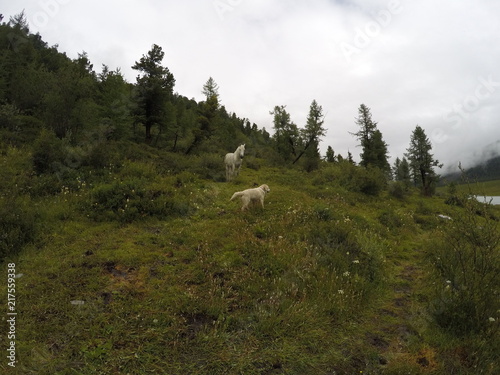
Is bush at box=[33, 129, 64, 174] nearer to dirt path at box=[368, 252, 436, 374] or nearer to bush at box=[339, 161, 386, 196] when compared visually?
dirt path at box=[368, 252, 436, 374]

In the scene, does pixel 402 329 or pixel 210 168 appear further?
pixel 210 168

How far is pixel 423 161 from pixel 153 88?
40.6 meters

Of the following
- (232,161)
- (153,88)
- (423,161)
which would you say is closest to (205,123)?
(153,88)

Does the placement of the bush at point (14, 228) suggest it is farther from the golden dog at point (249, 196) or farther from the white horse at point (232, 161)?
the white horse at point (232, 161)

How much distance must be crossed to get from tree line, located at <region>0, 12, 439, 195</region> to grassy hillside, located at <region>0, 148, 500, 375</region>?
23.4 feet

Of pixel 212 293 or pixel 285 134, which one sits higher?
pixel 285 134

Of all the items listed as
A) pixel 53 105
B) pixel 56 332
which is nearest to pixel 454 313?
pixel 56 332

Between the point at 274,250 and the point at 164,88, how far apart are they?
22.8m

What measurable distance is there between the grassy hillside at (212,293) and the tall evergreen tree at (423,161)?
123 ft

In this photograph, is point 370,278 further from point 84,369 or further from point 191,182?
point 191,182

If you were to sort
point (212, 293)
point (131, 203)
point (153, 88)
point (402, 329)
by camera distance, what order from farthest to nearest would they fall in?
point (153, 88) < point (131, 203) < point (212, 293) < point (402, 329)

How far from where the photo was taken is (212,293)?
5.41 meters

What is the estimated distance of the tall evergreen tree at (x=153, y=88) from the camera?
24.5 metres

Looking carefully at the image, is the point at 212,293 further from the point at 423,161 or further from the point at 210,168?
the point at 423,161
